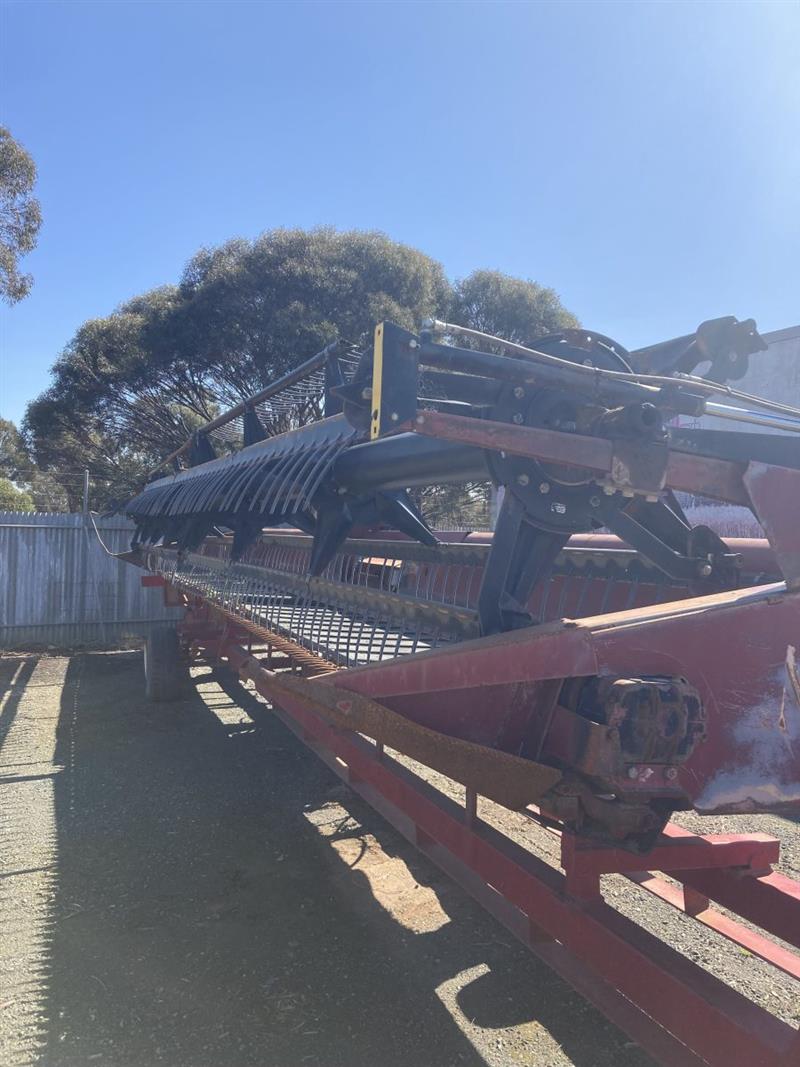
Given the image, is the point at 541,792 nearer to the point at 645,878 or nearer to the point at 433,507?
the point at 645,878

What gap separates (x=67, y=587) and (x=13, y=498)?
1838 cm

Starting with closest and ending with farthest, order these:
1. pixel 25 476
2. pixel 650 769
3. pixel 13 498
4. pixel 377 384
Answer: pixel 650 769
pixel 377 384
pixel 25 476
pixel 13 498

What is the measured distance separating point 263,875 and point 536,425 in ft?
10.1

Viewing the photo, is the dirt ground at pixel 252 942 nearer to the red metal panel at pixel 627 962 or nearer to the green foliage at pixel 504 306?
the red metal panel at pixel 627 962

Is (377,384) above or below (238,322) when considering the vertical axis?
below

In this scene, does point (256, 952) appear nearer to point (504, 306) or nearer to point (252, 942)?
point (252, 942)

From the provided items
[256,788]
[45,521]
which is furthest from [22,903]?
[45,521]

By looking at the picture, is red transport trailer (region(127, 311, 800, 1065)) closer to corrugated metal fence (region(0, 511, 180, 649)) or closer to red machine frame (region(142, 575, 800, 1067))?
red machine frame (region(142, 575, 800, 1067))

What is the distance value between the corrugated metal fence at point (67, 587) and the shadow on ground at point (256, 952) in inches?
267

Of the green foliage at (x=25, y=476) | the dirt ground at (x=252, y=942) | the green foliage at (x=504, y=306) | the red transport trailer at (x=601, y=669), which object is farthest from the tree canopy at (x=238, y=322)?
the red transport trailer at (x=601, y=669)

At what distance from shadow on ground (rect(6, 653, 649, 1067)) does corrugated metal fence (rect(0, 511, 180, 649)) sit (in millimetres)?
6793

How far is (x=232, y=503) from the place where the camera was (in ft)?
14.6

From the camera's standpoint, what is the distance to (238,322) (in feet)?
43.6

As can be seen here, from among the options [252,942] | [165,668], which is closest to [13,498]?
[165,668]
